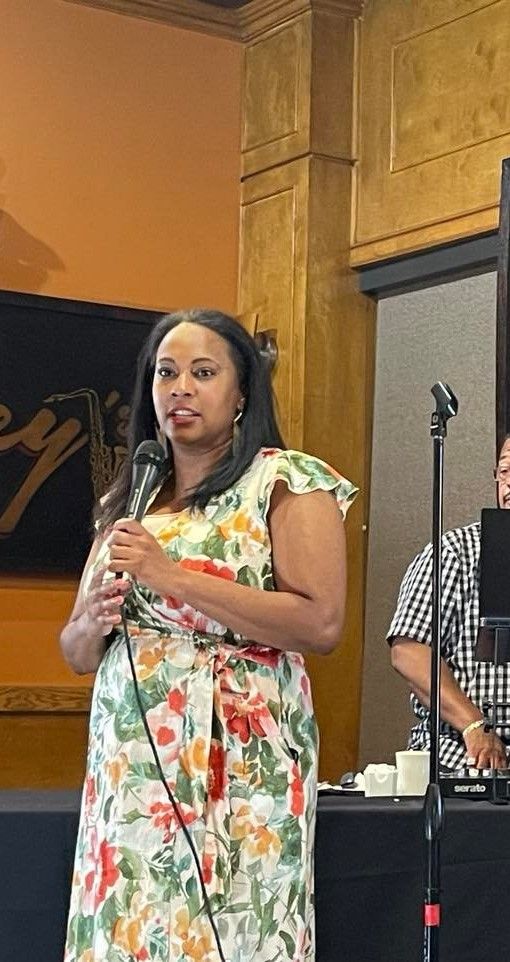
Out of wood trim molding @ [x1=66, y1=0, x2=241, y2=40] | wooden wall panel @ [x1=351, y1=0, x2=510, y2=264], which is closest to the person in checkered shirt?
wooden wall panel @ [x1=351, y1=0, x2=510, y2=264]

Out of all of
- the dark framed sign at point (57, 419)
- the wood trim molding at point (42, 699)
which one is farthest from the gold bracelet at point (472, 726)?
the dark framed sign at point (57, 419)

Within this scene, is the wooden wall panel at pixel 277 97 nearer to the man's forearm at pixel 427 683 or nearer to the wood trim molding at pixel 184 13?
the wood trim molding at pixel 184 13

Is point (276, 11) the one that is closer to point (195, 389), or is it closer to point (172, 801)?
point (195, 389)

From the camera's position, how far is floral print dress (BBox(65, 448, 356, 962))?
6.31 ft

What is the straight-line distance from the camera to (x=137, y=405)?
2211 millimetres

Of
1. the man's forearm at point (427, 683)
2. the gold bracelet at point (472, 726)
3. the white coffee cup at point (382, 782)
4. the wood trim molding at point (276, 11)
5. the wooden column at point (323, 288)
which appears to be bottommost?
the white coffee cup at point (382, 782)

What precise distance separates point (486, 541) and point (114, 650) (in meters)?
0.74

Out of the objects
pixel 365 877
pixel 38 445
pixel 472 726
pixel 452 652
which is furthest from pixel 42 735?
pixel 365 877

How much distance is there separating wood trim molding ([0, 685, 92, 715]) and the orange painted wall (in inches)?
1.8

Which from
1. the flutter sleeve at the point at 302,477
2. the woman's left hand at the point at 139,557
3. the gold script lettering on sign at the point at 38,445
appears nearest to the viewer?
the woman's left hand at the point at 139,557

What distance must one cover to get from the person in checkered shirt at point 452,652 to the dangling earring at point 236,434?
928 mm

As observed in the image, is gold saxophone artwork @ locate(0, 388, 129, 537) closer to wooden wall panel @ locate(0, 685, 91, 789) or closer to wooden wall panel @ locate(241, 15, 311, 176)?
wooden wall panel @ locate(0, 685, 91, 789)

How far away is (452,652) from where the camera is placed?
9.80 ft

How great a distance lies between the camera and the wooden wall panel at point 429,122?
420 centimetres
